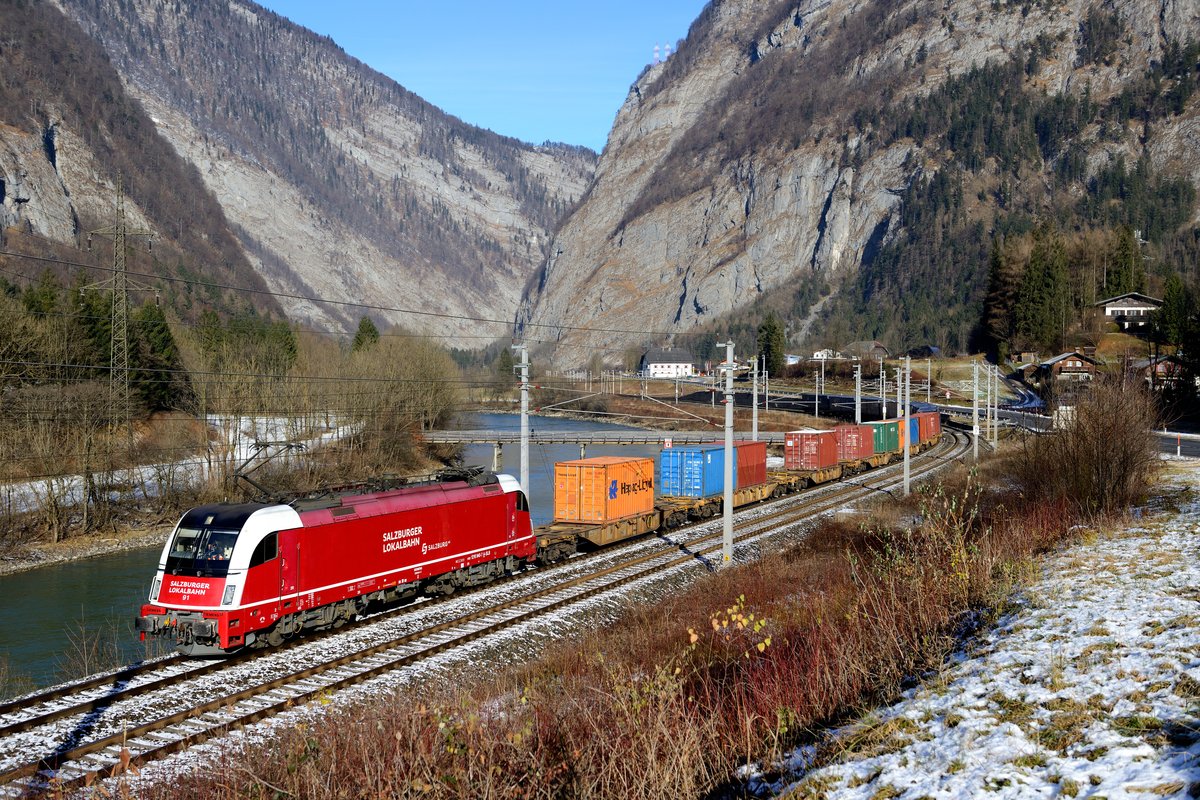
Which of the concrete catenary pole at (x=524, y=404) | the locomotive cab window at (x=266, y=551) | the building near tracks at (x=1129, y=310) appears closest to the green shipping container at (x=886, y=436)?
the concrete catenary pole at (x=524, y=404)

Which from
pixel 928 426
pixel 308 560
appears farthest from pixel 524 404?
pixel 928 426

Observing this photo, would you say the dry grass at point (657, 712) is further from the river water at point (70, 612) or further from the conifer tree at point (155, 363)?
the conifer tree at point (155, 363)

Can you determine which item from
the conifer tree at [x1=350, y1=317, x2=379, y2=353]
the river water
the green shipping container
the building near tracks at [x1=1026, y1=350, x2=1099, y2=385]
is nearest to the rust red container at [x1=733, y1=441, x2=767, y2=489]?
the river water

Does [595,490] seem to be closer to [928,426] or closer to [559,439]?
[559,439]

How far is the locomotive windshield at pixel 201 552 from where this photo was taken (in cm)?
1864

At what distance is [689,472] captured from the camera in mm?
39344

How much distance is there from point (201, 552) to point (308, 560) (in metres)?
2.28

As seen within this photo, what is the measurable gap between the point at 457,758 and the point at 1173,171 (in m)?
217

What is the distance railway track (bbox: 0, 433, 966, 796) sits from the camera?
13523mm

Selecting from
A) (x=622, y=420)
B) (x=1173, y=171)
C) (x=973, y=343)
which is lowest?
(x=622, y=420)

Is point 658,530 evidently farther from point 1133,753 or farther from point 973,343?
point 973,343

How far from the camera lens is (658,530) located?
37.2m

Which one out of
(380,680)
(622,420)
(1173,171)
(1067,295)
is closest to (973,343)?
(1067,295)

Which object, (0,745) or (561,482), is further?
(561,482)
